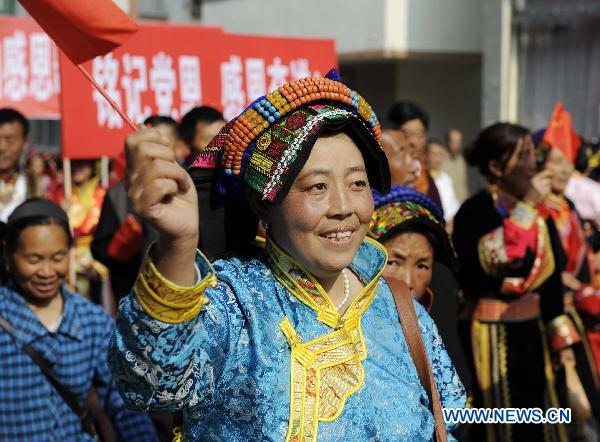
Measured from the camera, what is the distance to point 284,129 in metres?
2.60

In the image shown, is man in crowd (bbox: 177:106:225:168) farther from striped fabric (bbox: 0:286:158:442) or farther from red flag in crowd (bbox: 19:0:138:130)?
red flag in crowd (bbox: 19:0:138:130)

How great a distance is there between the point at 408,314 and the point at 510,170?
3.32 metres

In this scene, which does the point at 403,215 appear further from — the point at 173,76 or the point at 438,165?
the point at 438,165

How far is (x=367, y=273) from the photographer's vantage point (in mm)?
2869

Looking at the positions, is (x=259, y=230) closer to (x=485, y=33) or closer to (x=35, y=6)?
(x=35, y=6)

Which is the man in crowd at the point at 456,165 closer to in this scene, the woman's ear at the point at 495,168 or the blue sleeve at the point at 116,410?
the woman's ear at the point at 495,168

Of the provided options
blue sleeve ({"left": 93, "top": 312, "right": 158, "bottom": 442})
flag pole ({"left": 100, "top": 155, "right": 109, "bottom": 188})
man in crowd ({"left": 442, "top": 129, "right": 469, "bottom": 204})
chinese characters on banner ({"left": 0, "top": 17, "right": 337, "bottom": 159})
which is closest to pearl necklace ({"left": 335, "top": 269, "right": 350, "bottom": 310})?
blue sleeve ({"left": 93, "top": 312, "right": 158, "bottom": 442})

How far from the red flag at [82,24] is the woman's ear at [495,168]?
3.54 metres

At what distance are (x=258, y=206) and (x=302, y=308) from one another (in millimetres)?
274

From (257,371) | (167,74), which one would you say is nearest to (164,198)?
(257,371)

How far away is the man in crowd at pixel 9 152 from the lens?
7.55m

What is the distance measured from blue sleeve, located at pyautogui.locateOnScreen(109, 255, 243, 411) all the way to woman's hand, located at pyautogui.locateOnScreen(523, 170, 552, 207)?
3492 millimetres

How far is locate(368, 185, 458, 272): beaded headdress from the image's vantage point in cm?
408

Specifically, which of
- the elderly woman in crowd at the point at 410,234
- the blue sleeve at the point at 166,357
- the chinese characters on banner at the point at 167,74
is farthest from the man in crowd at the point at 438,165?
the blue sleeve at the point at 166,357
